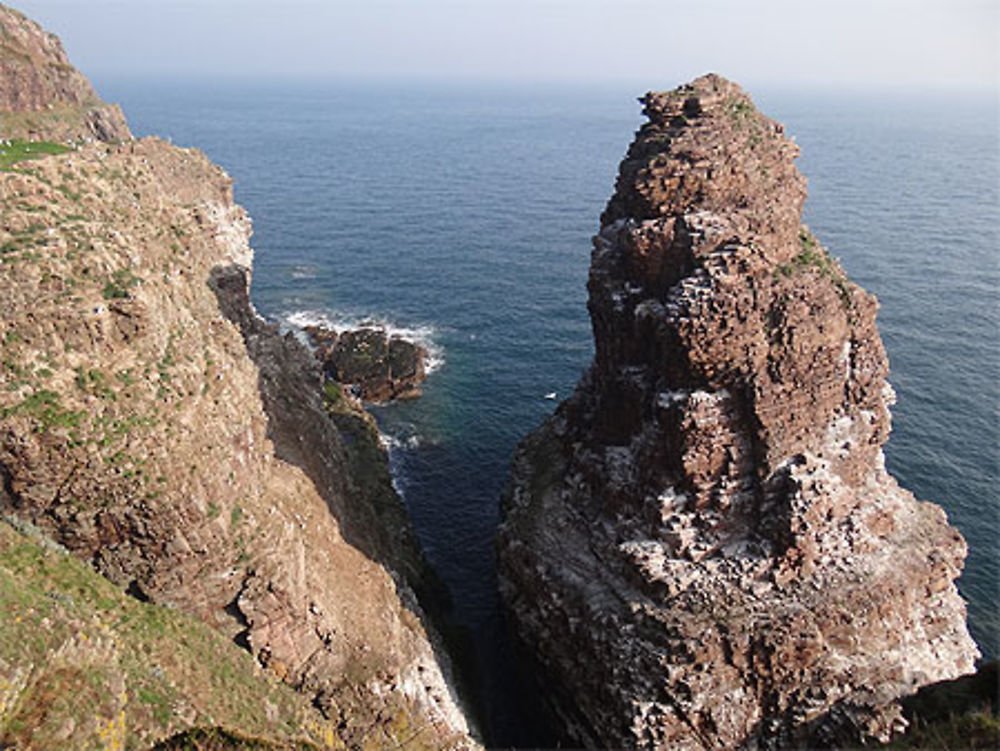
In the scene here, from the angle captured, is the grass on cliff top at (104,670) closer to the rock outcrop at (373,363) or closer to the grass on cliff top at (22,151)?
the grass on cliff top at (22,151)

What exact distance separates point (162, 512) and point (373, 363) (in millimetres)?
61139

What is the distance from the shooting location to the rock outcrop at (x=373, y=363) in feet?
314

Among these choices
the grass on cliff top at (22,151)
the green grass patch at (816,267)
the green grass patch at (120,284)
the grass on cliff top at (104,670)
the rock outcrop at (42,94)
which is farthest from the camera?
the rock outcrop at (42,94)

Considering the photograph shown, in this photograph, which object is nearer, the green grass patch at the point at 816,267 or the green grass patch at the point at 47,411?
the green grass patch at the point at 47,411

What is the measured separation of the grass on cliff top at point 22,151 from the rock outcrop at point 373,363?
4601cm

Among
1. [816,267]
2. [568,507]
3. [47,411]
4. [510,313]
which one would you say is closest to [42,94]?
[47,411]

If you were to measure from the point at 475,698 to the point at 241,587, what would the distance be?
2268 centimetres

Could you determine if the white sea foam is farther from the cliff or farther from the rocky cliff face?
the rocky cliff face

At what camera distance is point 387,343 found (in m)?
103

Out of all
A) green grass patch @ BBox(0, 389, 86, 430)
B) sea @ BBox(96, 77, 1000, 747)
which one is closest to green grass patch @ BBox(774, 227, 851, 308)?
sea @ BBox(96, 77, 1000, 747)

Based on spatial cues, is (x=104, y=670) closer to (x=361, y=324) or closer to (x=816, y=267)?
(x=816, y=267)

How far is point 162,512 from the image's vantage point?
3844cm

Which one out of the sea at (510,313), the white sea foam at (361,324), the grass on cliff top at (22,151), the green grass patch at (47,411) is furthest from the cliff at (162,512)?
the white sea foam at (361,324)

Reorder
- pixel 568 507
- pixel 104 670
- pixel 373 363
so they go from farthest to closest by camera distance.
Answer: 1. pixel 373 363
2. pixel 568 507
3. pixel 104 670
